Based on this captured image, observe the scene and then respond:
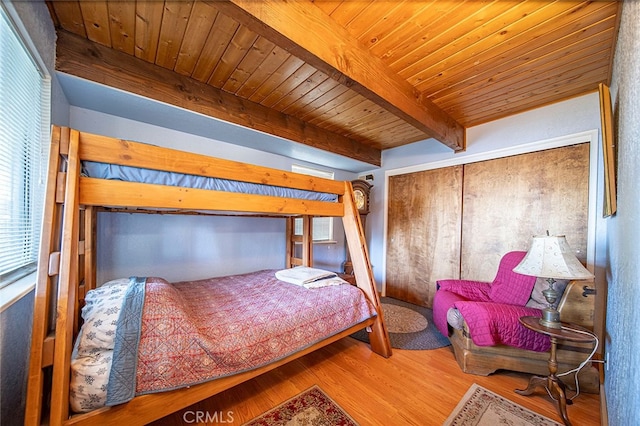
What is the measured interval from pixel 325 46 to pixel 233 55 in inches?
30.1

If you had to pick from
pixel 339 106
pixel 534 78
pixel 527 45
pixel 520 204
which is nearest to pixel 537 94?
pixel 534 78

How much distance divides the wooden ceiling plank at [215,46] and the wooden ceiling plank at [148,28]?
0.88 feet

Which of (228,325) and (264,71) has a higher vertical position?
(264,71)

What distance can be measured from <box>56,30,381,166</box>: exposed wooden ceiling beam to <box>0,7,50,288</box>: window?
0.87 ft

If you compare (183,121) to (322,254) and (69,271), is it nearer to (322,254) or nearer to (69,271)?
(69,271)

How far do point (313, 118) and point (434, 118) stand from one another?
1.32 meters

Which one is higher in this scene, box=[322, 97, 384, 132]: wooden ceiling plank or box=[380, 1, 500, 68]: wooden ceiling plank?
box=[380, 1, 500, 68]: wooden ceiling plank

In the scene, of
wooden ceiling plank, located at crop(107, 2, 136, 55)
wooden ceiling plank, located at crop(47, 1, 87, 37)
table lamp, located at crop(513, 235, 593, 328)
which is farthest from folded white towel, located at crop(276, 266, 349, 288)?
wooden ceiling plank, located at crop(47, 1, 87, 37)

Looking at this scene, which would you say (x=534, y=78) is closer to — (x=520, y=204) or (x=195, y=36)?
(x=520, y=204)

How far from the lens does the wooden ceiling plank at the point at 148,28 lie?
4.24 feet

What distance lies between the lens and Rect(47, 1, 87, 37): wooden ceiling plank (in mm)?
1277

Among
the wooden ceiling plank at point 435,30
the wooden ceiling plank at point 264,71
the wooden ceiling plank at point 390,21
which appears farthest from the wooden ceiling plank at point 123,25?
the wooden ceiling plank at point 435,30
